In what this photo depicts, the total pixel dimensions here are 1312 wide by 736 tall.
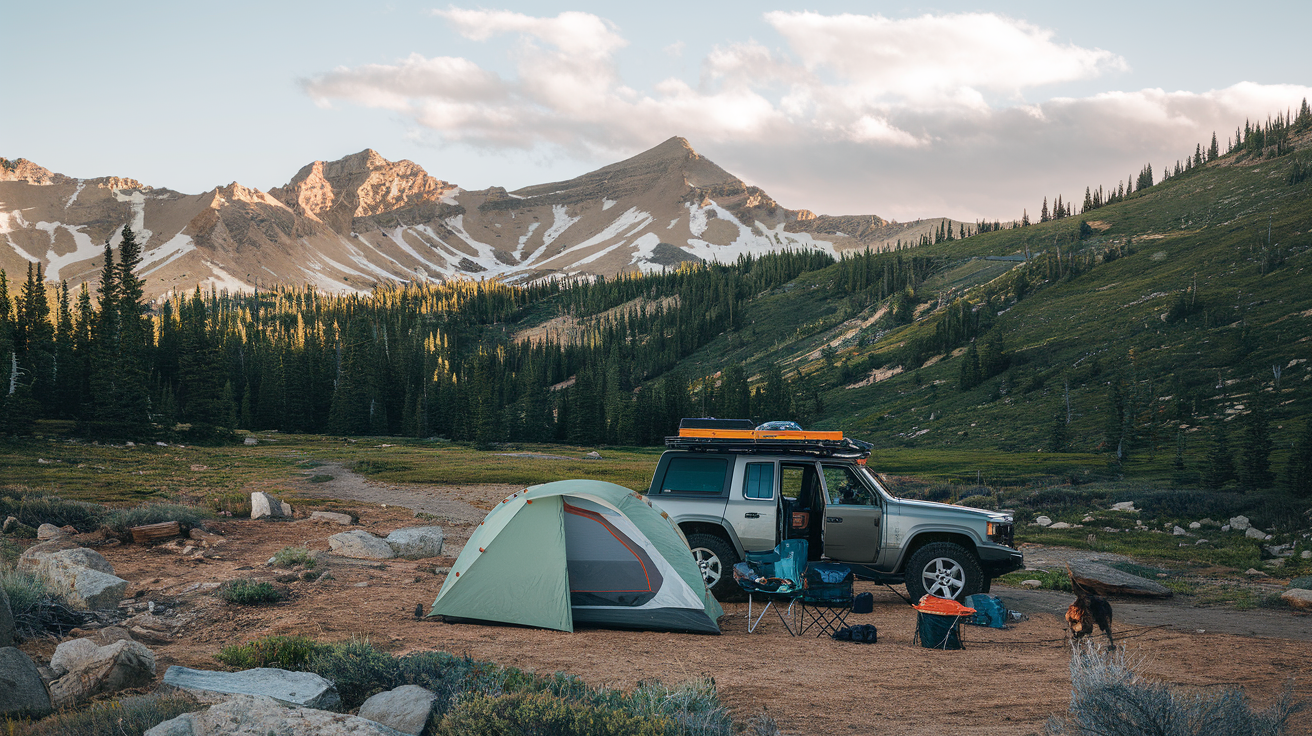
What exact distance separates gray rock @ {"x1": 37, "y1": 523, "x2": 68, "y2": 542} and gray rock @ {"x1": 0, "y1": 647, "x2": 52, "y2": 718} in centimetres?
1233

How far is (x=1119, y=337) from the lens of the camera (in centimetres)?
7962

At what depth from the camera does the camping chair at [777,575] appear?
11.2 m

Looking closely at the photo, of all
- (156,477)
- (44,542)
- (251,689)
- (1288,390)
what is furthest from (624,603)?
(1288,390)

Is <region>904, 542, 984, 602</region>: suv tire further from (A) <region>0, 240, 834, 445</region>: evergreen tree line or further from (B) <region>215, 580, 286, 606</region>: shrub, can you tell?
(A) <region>0, 240, 834, 445</region>: evergreen tree line

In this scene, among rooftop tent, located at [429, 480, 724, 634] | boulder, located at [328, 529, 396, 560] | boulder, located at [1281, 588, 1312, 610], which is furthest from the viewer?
boulder, located at [328, 529, 396, 560]

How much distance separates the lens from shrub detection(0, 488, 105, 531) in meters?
17.6

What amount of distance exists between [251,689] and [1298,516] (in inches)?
1147

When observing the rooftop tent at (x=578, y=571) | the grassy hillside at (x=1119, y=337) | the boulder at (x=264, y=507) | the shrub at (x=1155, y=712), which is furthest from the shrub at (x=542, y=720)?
the grassy hillside at (x=1119, y=337)

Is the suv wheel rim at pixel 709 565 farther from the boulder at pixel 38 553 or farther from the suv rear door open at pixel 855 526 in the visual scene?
the boulder at pixel 38 553

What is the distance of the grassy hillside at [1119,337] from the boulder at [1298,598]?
27038 mm

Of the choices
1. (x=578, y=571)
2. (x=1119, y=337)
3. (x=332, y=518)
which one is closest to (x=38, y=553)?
(x=578, y=571)

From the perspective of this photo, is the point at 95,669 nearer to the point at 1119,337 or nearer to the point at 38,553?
the point at 38,553

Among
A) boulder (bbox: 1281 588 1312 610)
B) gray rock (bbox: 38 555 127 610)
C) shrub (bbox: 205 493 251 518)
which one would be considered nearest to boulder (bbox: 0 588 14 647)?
gray rock (bbox: 38 555 127 610)

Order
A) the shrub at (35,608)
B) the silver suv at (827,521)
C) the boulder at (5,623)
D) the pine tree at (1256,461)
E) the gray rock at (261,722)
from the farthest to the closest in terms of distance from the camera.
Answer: the pine tree at (1256,461) → the silver suv at (827,521) → the shrub at (35,608) → the boulder at (5,623) → the gray rock at (261,722)
